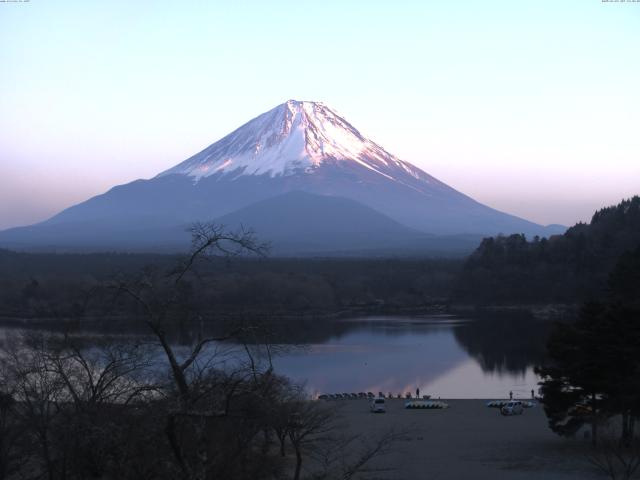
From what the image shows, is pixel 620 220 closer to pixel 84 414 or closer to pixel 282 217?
pixel 84 414

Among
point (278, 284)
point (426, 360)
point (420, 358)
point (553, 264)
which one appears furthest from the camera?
point (553, 264)

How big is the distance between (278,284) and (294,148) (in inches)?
2934

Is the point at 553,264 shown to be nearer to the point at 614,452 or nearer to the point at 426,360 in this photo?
the point at 426,360

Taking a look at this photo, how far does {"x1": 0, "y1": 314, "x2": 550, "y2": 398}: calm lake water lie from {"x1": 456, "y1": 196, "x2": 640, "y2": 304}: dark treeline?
7.38m

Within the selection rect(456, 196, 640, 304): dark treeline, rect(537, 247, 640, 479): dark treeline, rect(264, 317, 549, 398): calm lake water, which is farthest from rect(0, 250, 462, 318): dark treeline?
rect(537, 247, 640, 479): dark treeline

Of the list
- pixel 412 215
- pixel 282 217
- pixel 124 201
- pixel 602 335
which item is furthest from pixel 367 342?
pixel 124 201

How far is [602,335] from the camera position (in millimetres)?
10391

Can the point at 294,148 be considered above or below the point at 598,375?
above

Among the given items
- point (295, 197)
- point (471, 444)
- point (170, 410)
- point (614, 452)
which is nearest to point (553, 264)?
point (471, 444)

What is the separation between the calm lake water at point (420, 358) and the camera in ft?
58.1

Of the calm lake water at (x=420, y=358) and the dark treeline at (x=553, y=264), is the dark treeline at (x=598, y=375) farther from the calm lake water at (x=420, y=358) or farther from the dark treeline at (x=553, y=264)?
the dark treeline at (x=553, y=264)

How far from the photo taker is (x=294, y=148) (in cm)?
11106

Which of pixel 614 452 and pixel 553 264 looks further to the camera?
pixel 553 264

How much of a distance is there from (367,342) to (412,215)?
89070mm
